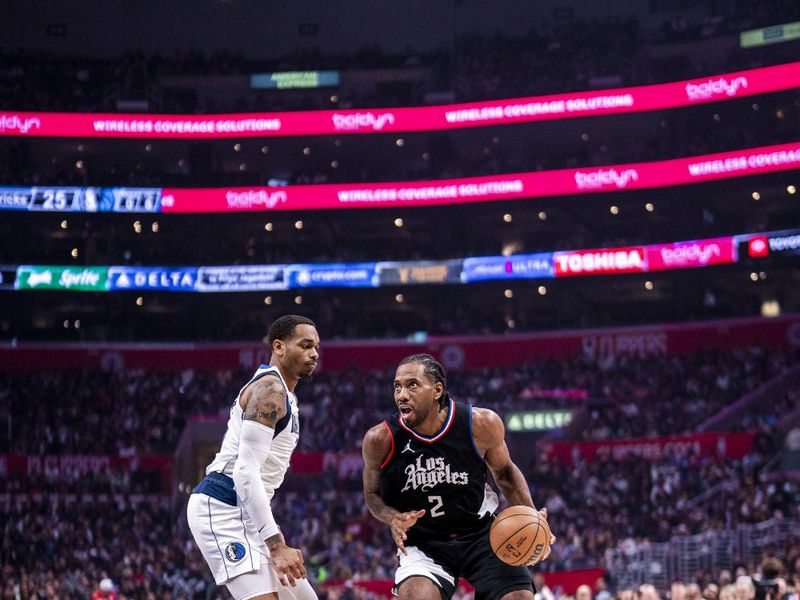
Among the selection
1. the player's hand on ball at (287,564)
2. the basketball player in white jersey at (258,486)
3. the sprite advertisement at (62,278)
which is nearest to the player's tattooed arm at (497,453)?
the basketball player in white jersey at (258,486)

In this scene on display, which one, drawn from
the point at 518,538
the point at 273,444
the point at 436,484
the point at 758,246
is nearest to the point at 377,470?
the point at 436,484

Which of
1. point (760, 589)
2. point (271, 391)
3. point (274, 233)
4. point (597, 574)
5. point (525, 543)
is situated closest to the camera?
point (271, 391)

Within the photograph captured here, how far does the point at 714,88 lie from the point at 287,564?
37.3m

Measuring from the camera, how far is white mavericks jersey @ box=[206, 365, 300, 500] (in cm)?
708

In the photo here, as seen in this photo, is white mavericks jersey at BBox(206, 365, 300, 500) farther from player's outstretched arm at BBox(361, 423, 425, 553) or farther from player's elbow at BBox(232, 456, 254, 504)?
player's outstretched arm at BBox(361, 423, 425, 553)

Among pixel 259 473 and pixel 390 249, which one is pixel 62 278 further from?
pixel 259 473

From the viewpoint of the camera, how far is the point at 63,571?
29.1 m

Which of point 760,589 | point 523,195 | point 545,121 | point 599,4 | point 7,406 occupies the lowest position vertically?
point 760,589

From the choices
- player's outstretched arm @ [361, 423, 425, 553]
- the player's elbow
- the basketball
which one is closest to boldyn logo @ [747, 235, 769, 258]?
the basketball

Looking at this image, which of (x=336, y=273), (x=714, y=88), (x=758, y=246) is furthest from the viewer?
(x=336, y=273)

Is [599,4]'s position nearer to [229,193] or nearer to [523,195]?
[523,195]

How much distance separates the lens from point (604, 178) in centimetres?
4134

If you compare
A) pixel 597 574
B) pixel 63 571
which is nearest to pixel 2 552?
pixel 63 571

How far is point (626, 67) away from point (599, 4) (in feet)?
16.5
